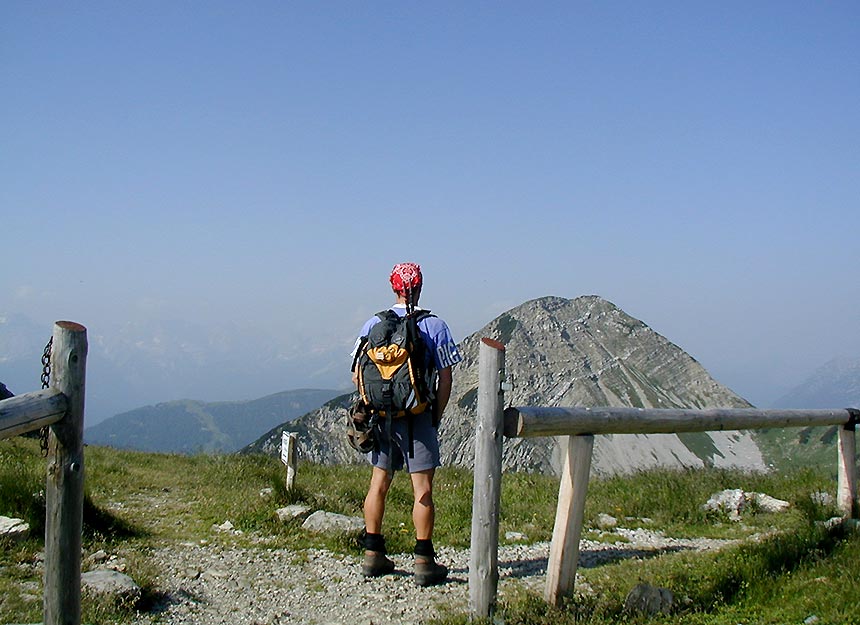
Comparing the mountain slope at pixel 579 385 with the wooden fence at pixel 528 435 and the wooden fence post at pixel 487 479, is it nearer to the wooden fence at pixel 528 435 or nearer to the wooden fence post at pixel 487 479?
the wooden fence at pixel 528 435

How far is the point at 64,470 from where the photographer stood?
3822 mm

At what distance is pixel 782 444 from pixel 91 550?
18.7 metres

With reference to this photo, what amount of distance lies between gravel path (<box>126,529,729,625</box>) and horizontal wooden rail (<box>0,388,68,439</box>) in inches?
77.7

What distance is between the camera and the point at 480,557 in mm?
4711

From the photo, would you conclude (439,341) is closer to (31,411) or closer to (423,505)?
(423,505)

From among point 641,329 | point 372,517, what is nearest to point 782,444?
point 372,517

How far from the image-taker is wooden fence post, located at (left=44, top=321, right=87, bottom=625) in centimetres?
381

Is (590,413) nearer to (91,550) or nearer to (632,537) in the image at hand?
(632,537)

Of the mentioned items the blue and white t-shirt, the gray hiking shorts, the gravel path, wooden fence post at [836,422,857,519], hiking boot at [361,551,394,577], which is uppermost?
the blue and white t-shirt

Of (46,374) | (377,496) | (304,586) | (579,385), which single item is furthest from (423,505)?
(579,385)

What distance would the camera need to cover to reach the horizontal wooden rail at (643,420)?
186 inches

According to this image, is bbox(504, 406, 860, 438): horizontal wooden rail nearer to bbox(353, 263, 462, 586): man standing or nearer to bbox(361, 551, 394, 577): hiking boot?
bbox(353, 263, 462, 586): man standing

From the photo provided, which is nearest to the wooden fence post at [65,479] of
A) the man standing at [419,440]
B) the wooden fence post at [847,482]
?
the man standing at [419,440]

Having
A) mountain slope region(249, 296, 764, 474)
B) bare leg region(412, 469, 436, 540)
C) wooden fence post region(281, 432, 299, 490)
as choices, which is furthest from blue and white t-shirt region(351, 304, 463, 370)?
mountain slope region(249, 296, 764, 474)
